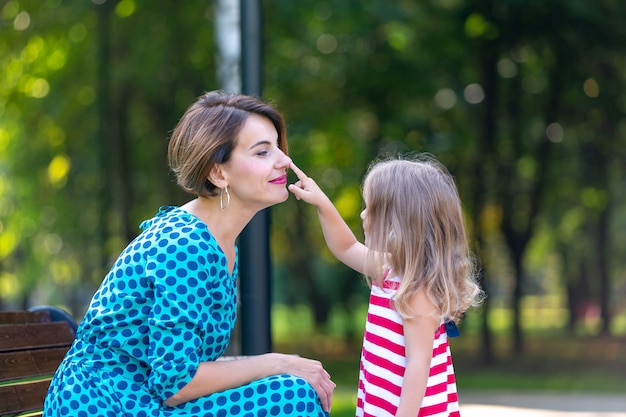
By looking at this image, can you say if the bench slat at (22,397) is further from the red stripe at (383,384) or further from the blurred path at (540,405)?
the blurred path at (540,405)

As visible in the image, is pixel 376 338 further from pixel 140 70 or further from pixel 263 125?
pixel 140 70

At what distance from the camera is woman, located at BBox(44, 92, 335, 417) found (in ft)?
8.09

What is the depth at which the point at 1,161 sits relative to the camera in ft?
52.4

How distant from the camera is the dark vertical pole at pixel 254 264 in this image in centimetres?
423

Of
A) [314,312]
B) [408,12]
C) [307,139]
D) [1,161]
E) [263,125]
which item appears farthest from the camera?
[314,312]

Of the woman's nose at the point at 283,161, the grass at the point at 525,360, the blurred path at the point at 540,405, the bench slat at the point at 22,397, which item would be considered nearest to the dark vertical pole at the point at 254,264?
→ the bench slat at the point at 22,397

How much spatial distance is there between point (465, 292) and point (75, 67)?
1143 cm

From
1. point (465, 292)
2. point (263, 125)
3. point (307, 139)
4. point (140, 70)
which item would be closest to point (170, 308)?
point (263, 125)

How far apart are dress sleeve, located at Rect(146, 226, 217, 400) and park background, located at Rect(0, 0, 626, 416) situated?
22.8ft

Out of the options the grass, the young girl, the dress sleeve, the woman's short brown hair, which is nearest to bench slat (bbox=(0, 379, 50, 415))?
the dress sleeve

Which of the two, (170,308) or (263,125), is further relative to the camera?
(263,125)

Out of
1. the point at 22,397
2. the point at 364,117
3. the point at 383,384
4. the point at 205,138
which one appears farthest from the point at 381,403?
the point at 364,117

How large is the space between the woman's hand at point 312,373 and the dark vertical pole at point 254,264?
156 centimetres

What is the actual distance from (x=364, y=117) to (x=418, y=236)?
10.9 m
